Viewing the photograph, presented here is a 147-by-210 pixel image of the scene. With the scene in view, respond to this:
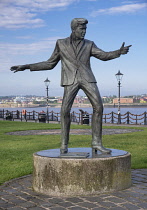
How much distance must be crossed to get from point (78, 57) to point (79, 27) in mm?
533

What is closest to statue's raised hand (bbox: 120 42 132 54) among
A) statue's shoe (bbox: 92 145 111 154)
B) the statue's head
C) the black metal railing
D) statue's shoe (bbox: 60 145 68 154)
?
the statue's head

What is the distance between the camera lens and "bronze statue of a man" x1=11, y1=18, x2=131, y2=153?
21.4 ft

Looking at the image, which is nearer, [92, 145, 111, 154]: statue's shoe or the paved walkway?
the paved walkway

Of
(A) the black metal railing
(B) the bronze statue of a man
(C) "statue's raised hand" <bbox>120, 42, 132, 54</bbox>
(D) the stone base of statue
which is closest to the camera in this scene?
(D) the stone base of statue

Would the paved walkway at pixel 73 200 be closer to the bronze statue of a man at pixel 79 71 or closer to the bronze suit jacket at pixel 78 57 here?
the bronze statue of a man at pixel 79 71

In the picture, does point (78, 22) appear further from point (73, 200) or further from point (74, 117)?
point (74, 117)

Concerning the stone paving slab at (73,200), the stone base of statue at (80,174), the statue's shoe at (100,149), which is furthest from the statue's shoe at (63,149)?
the stone paving slab at (73,200)

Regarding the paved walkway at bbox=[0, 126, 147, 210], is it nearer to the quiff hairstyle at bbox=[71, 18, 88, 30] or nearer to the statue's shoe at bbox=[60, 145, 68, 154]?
the statue's shoe at bbox=[60, 145, 68, 154]

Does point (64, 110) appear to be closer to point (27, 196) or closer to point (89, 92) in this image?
point (89, 92)

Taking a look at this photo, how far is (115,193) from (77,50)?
260 cm

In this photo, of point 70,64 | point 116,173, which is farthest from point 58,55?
point 116,173

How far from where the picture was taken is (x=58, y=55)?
687 centimetres

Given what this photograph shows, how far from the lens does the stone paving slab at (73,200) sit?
17.5 feet

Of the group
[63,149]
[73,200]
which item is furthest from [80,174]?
[63,149]
